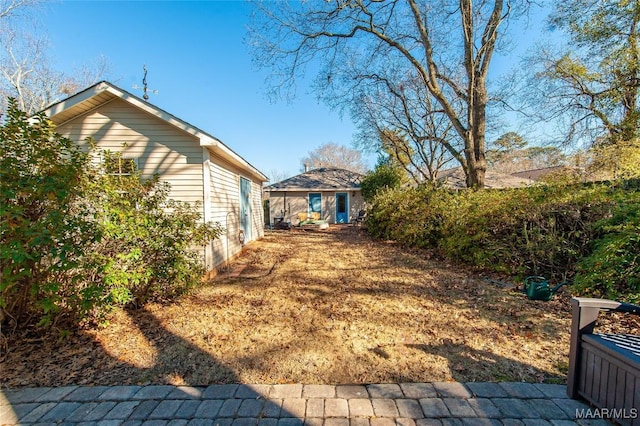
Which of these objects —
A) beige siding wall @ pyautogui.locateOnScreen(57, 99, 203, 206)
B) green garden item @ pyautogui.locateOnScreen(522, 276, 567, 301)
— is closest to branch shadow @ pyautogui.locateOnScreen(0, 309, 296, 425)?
beige siding wall @ pyautogui.locateOnScreen(57, 99, 203, 206)

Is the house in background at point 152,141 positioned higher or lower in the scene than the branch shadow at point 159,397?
higher

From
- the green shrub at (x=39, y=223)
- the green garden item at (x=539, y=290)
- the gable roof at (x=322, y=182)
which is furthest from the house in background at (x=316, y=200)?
the green shrub at (x=39, y=223)

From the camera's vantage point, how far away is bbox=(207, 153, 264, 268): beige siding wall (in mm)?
6172

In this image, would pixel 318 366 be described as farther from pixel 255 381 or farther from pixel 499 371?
pixel 499 371

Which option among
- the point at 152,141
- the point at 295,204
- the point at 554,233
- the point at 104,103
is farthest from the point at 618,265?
the point at 295,204

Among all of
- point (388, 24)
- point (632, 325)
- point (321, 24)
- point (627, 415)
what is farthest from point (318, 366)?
point (388, 24)

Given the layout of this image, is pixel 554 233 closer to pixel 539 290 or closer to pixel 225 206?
pixel 539 290

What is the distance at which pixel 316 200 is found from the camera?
18.5 metres

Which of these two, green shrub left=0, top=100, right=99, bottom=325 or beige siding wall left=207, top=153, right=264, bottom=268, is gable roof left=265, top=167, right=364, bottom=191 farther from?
green shrub left=0, top=100, right=99, bottom=325

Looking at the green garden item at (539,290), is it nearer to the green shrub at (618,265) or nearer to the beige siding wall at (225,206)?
the green shrub at (618,265)

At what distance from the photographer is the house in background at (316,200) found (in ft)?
59.6

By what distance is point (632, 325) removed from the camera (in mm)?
3113

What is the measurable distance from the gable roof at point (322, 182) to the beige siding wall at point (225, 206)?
9300mm

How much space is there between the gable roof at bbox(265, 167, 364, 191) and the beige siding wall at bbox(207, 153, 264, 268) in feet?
30.5
